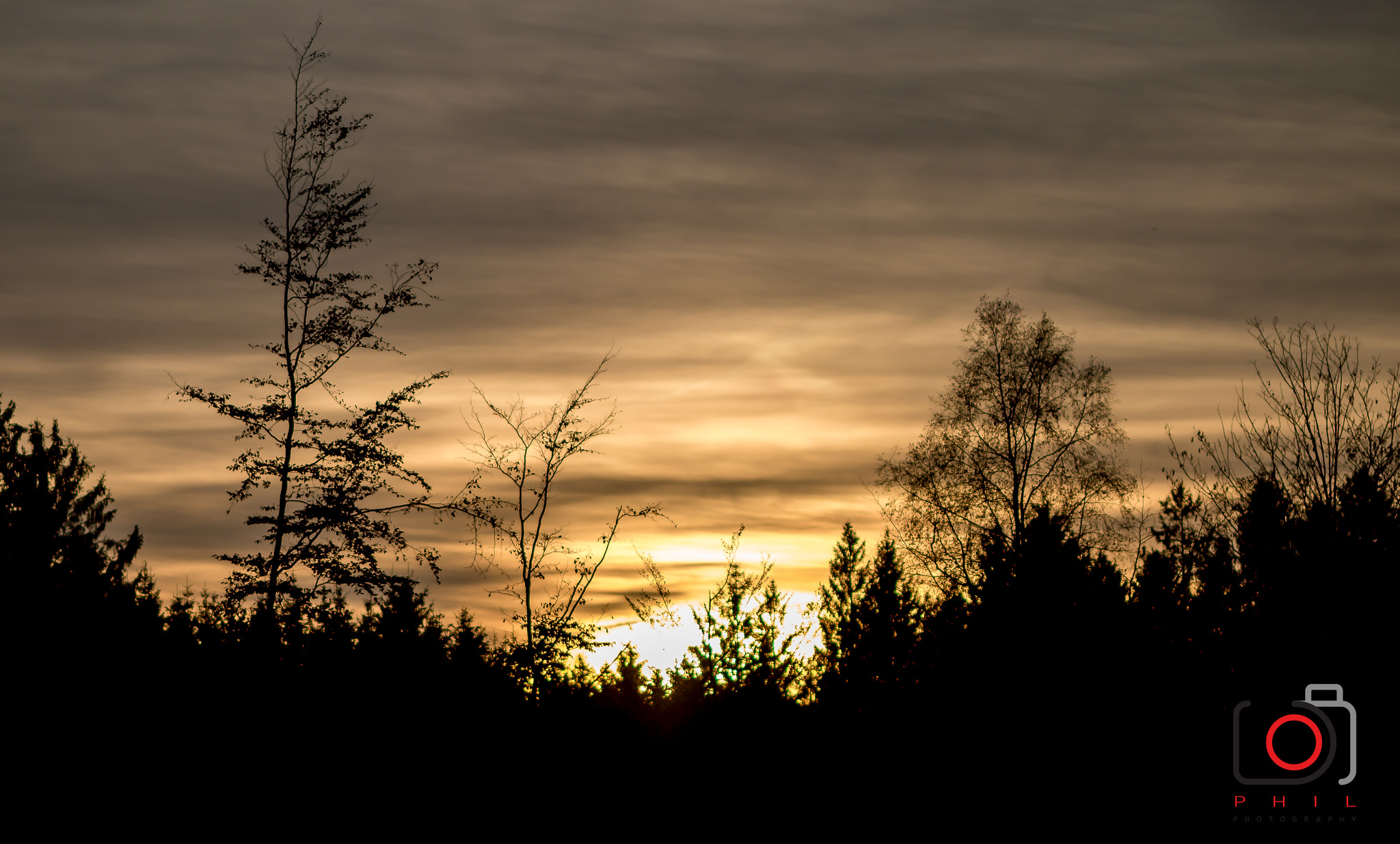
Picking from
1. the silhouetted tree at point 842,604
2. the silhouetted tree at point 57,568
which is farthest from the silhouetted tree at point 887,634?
the silhouetted tree at point 57,568

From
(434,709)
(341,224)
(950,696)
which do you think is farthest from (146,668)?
(950,696)

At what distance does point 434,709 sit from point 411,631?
17657 mm

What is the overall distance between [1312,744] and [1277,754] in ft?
2.09

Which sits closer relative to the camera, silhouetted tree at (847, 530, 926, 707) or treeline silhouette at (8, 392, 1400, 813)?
treeline silhouette at (8, 392, 1400, 813)

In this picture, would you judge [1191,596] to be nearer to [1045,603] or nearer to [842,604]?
[1045,603]

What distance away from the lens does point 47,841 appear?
19844mm

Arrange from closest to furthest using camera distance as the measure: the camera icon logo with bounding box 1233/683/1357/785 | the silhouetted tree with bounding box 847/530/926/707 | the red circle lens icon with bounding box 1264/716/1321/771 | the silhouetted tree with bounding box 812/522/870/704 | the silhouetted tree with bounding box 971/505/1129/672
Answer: the camera icon logo with bounding box 1233/683/1357/785 → the red circle lens icon with bounding box 1264/716/1321/771 → the silhouetted tree with bounding box 971/505/1129/672 → the silhouetted tree with bounding box 847/530/926/707 → the silhouetted tree with bounding box 812/522/870/704

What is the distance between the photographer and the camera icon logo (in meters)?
19.7

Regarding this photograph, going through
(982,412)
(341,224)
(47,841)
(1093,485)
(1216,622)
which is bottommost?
(47,841)

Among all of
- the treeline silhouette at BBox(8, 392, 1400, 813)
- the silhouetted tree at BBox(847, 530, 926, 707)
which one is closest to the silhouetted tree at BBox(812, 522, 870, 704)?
the silhouetted tree at BBox(847, 530, 926, 707)

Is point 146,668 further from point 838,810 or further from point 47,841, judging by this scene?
point 838,810

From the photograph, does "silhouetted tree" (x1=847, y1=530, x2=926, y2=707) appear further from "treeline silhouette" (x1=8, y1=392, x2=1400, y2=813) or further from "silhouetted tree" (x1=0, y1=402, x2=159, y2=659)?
"silhouetted tree" (x1=0, y1=402, x2=159, y2=659)

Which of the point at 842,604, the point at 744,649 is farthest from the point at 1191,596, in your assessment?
the point at 842,604

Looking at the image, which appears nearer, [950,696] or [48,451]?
[950,696]
